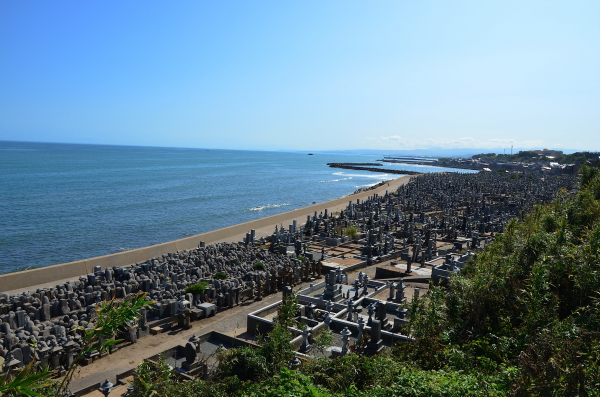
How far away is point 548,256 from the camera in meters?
10.2

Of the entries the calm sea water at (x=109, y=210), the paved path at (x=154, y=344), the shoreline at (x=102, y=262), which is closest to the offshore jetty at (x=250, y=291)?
the paved path at (x=154, y=344)

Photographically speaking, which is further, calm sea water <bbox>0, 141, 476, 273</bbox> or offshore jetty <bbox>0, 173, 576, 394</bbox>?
calm sea water <bbox>0, 141, 476, 273</bbox>

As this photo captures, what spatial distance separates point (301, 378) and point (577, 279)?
21.9 feet

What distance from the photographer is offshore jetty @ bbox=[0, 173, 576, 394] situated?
12102 millimetres

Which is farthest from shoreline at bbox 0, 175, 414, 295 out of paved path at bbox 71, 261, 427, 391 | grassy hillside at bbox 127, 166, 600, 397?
grassy hillside at bbox 127, 166, 600, 397

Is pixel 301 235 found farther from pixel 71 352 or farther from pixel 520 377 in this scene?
pixel 520 377

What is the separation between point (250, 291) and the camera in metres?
18.5

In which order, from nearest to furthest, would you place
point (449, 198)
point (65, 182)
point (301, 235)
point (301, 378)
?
1. point (301, 378)
2. point (301, 235)
3. point (449, 198)
4. point (65, 182)

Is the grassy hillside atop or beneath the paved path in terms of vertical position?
atop

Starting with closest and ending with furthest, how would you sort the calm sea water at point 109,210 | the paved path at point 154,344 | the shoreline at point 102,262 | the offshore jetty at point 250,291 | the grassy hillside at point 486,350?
the grassy hillside at point 486,350
the paved path at point 154,344
the offshore jetty at point 250,291
the shoreline at point 102,262
the calm sea water at point 109,210

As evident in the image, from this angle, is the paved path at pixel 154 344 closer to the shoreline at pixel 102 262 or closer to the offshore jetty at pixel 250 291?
the offshore jetty at pixel 250 291

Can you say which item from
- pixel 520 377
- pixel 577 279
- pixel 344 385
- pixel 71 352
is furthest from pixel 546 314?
pixel 71 352

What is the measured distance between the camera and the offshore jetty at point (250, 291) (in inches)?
476

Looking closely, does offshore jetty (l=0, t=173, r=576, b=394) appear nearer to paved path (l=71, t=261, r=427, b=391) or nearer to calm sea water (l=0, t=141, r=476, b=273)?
paved path (l=71, t=261, r=427, b=391)
